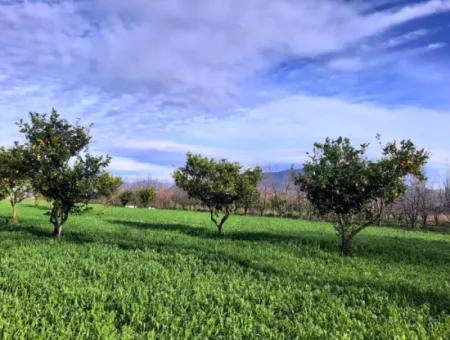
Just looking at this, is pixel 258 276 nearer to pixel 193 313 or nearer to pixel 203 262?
pixel 203 262

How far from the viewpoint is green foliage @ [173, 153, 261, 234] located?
22406 millimetres

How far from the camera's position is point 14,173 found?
1788 cm

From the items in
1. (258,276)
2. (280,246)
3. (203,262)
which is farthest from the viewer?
(280,246)

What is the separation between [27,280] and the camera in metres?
8.96

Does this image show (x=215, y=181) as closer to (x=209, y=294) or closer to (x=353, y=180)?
(x=353, y=180)

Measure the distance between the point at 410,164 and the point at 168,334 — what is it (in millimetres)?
11852

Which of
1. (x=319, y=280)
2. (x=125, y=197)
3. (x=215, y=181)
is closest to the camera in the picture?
(x=319, y=280)

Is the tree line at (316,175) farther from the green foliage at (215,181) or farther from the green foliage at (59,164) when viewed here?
the green foliage at (215,181)

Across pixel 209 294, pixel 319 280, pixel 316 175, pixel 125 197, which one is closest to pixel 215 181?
pixel 316 175

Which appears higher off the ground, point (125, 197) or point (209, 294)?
point (125, 197)

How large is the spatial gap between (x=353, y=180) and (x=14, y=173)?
1400 cm

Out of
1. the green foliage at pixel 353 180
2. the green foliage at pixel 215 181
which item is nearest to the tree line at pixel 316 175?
the green foliage at pixel 353 180

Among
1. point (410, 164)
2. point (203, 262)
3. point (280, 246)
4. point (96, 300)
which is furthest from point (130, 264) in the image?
point (410, 164)

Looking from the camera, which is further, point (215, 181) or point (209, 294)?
point (215, 181)
